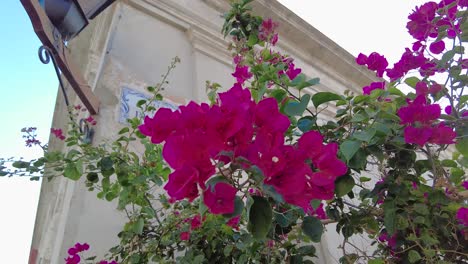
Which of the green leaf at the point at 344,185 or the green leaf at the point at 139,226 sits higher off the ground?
the green leaf at the point at 344,185

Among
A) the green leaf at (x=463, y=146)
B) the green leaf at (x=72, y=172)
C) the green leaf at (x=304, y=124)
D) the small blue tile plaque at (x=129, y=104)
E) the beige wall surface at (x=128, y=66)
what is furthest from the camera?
the small blue tile plaque at (x=129, y=104)

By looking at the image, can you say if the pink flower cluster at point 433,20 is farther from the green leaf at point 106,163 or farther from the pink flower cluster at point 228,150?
the green leaf at point 106,163

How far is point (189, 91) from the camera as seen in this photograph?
223 cm

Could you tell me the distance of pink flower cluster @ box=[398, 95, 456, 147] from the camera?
0.81m

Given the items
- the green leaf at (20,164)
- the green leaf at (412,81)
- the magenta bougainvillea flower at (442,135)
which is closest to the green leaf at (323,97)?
the magenta bougainvillea flower at (442,135)

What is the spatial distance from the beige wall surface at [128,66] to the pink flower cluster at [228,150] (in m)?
1.20

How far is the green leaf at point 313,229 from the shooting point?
0.62m

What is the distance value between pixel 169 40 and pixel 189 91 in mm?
467

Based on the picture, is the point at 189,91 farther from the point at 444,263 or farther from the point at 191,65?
the point at 444,263

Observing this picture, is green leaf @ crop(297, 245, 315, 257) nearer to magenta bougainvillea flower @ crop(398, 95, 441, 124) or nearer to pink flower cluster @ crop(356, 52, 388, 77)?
magenta bougainvillea flower @ crop(398, 95, 441, 124)

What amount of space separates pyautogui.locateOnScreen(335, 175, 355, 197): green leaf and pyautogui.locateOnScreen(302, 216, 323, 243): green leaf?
9 centimetres

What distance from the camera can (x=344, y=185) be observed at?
70 cm

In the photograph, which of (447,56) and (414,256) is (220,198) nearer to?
(414,256)

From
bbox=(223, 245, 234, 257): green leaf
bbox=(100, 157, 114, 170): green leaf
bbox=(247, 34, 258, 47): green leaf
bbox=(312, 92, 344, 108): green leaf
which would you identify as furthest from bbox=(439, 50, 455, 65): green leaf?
bbox=(100, 157, 114, 170): green leaf
